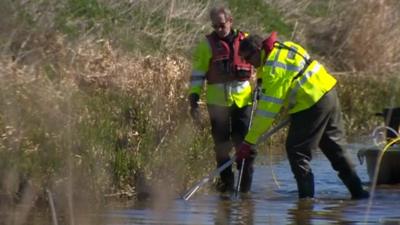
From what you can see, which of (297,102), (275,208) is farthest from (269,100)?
(275,208)

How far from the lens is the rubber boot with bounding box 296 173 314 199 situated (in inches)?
455

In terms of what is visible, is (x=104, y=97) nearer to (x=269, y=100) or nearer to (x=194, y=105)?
(x=194, y=105)

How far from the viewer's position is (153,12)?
2027 centimetres

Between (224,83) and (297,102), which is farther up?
(224,83)

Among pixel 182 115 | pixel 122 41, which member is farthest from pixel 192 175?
pixel 122 41

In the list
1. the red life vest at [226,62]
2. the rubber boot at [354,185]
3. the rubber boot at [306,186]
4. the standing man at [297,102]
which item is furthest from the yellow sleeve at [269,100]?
the rubber boot at [354,185]

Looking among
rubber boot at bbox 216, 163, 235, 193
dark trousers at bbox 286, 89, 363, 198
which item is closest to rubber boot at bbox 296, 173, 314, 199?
dark trousers at bbox 286, 89, 363, 198

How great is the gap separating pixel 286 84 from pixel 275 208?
4.16 ft

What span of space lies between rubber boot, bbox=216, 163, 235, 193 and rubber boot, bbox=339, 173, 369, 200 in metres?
1.12

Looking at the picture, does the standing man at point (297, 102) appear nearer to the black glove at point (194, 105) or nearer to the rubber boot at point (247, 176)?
the rubber boot at point (247, 176)

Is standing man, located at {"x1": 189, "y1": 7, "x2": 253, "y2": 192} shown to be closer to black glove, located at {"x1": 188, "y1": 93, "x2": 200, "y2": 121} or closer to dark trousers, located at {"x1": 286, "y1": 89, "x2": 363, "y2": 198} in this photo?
black glove, located at {"x1": 188, "y1": 93, "x2": 200, "y2": 121}

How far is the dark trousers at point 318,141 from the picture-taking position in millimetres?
11164

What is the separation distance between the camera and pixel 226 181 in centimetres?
1235

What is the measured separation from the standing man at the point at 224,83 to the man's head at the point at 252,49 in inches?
36.6
